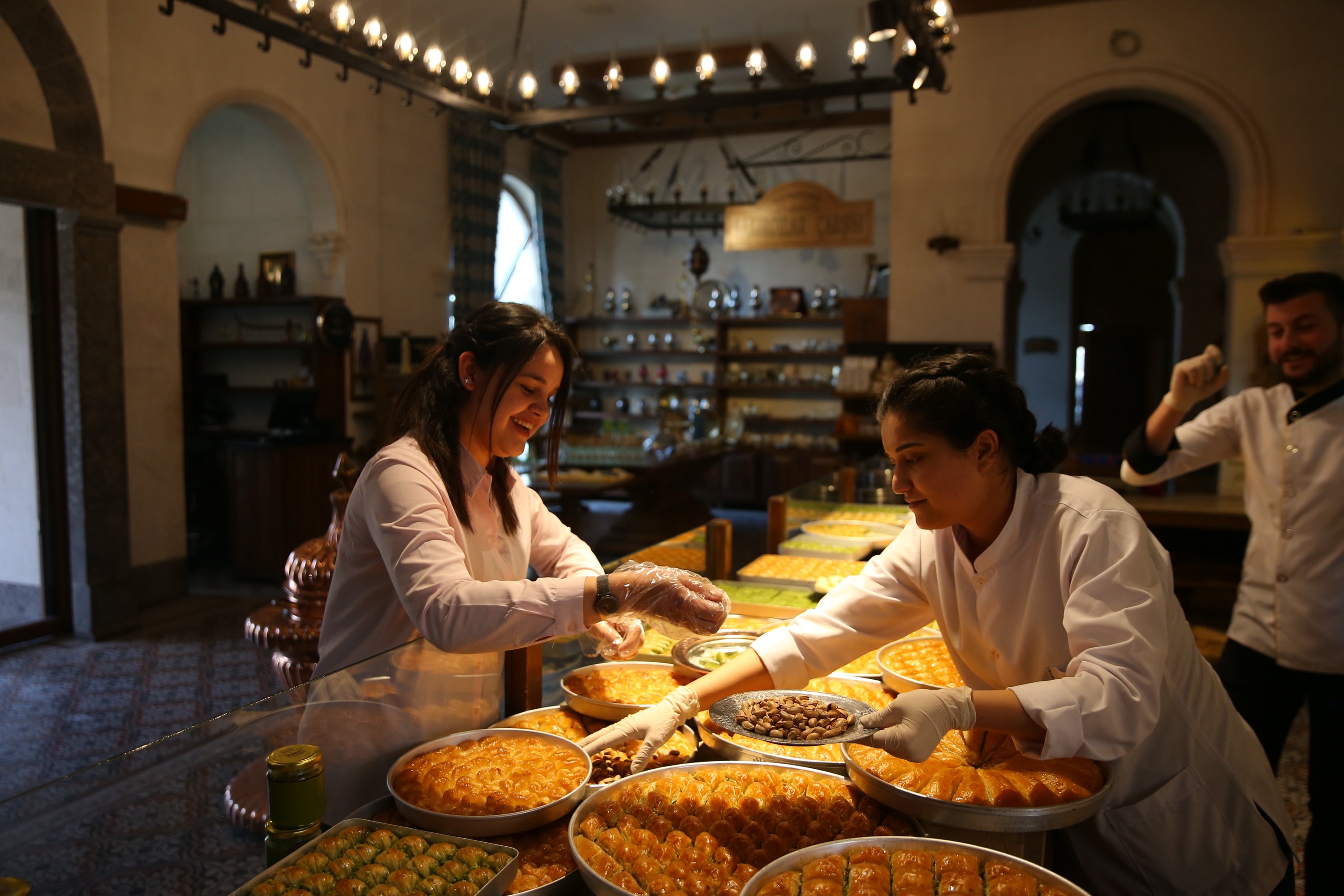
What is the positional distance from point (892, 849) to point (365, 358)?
→ 7762 mm

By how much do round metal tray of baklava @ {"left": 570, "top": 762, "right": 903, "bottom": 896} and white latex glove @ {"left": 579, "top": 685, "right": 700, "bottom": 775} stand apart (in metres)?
0.04

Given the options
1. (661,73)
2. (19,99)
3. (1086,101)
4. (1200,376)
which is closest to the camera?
(1200,376)

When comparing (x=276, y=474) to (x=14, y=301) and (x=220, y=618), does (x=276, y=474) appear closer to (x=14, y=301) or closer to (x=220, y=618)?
(x=220, y=618)

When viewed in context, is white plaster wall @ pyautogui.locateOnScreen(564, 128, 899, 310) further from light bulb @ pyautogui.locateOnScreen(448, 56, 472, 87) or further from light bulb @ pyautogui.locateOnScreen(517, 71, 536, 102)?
light bulb @ pyautogui.locateOnScreen(448, 56, 472, 87)

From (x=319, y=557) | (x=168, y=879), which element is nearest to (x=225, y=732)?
(x=168, y=879)

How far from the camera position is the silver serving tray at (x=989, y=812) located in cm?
129

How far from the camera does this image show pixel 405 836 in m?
1.31

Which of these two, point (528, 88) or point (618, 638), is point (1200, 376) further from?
point (528, 88)

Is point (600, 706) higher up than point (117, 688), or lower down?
higher up

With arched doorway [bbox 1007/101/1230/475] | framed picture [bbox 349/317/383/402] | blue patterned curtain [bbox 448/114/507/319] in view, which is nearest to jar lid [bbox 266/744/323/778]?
framed picture [bbox 349/317/383/402]

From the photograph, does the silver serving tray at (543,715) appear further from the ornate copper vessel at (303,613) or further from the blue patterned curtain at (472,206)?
the blue patterned curtain at (472,206)

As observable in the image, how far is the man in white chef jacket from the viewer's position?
8.43ft

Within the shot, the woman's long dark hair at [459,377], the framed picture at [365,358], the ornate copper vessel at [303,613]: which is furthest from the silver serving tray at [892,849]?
the framed picture at [365,358]

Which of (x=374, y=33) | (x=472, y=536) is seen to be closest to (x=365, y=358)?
(x=374, y=33)
